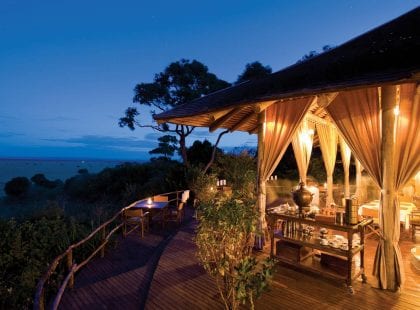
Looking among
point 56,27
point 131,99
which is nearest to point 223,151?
point 131,99

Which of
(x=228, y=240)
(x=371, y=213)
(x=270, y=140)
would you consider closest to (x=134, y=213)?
(x=270, y=140)

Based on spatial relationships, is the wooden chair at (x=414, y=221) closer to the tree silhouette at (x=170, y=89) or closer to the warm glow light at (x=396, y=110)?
the warm glow light at (x=396, y=110)

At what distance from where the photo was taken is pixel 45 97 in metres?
45.2

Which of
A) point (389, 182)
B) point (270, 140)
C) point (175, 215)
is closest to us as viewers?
point (389, 182)

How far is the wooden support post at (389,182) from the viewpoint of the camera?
3484 millimetres

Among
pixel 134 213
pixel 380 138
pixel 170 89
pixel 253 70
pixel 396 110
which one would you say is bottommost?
pixel 134 213

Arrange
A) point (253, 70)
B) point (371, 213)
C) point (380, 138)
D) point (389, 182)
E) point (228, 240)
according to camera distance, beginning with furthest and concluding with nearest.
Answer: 1. point (253, 70)
2. point (371, 213)
3. point (380, 138)
4. point (389, 182)
5. point (228, 240)

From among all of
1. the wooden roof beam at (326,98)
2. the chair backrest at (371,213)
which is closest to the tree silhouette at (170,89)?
the chair backrest at (371,213)

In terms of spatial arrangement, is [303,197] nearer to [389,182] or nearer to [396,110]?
[389,182]

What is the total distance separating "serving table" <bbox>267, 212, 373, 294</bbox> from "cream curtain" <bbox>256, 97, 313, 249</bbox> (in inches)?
30.3

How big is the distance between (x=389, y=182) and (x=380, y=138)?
2.04ft

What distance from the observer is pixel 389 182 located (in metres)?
3.53

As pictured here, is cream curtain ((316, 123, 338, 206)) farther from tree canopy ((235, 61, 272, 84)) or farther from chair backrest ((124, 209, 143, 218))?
tree canopy ((235, 61, 272, 84))

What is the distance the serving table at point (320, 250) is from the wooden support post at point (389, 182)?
11.7 inches
